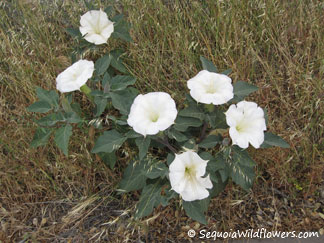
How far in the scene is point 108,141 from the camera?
4.73 feet

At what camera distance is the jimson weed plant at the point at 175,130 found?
1.27m

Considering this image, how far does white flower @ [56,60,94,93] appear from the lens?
139cm

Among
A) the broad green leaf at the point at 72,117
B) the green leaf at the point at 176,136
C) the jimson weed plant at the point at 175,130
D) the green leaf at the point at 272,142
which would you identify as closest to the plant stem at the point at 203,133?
the jimson weed plant at the point at 175,130

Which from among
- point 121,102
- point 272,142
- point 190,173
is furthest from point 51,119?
point 272,142

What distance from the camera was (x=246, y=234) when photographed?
1.61 m

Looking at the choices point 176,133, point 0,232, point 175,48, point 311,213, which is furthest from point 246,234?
point 0,232

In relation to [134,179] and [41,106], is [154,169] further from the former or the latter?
[41,106]

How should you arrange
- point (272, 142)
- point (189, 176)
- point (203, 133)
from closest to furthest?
1. point (189, 176)
2. point (272, 142)
3. point (203, 133)

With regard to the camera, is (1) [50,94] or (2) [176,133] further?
(1) [50,94]

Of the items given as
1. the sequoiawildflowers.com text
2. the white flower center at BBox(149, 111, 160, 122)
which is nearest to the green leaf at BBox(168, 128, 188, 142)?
the white flower center at BBox(149, 111, 160, 122)

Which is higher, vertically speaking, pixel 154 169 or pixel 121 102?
pixel 121 102

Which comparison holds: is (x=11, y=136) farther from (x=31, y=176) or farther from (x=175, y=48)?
(x=175, y=48)

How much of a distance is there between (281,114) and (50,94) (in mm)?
1199

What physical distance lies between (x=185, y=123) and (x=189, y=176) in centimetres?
24
